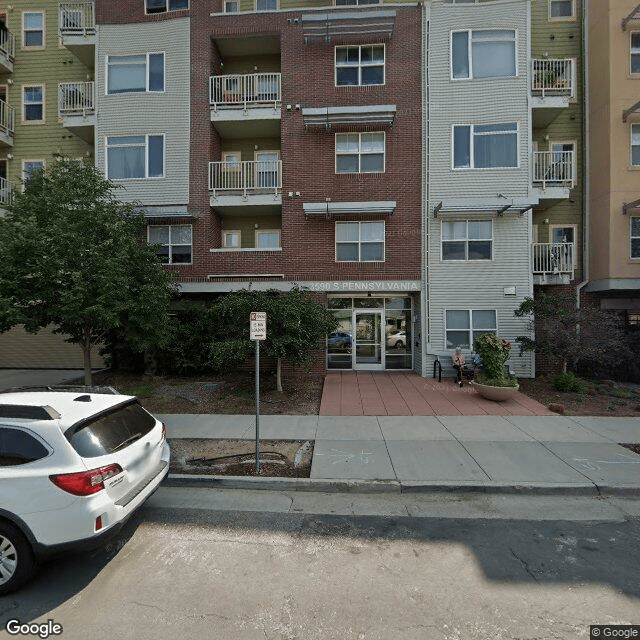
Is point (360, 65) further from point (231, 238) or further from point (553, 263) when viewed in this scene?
point (553, 263)

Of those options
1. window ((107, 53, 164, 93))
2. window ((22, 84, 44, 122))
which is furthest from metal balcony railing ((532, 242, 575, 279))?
window ((22, 84, 44, 122))

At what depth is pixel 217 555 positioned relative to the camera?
3594 millimetres

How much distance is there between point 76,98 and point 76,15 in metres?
3.84

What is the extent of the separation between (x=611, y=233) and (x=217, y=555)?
50.7 ft

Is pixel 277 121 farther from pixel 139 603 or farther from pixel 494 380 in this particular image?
pixel 139 603

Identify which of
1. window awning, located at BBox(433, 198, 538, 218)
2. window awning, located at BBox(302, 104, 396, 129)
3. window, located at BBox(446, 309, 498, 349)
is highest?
window awning, located at BBox(302, 104, 396, 129)

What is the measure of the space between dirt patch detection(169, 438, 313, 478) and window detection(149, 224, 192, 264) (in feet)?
27.7

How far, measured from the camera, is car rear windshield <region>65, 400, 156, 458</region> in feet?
10.6

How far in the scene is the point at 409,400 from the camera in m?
9.36

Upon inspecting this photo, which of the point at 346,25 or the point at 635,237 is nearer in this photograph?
the point at 346,25

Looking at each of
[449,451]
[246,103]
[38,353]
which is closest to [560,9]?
[246,103]

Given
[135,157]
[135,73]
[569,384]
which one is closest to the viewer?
[569,384]

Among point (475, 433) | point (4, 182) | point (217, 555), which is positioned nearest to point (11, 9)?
point (4, 182)

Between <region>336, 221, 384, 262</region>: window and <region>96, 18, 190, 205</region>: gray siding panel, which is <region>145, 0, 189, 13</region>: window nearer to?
<region>96, 18, 190, 205</region>: gray siding panel
